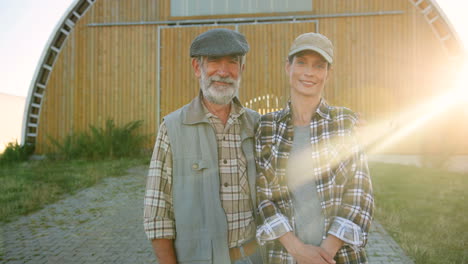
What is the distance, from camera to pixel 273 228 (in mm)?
1906

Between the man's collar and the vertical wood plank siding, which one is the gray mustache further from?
the vertical wood plank siding

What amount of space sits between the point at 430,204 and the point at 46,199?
23.9ft

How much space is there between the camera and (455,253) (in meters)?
3.81

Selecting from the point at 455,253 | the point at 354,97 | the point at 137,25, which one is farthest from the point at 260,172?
the point at 137,25

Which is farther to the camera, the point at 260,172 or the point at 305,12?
the point at 305,12

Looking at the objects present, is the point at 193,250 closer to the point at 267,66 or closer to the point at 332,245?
the point at 332,245

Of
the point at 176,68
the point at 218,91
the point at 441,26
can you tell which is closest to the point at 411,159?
the point at 441,26

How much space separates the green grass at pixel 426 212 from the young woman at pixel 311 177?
2535 millimetres

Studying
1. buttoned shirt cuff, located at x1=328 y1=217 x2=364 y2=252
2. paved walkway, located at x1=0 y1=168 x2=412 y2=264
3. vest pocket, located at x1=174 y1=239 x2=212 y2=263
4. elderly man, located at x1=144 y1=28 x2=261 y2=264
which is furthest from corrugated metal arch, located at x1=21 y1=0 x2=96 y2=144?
buttoned shirt cuff, located at x1=328 y1=217 x2=364 y2=252

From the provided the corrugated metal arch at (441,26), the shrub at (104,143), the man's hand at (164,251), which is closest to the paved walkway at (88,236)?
the man's hand at (164,251)

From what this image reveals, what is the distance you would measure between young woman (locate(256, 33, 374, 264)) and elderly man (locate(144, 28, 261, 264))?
0.13 m

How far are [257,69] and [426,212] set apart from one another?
8.01m

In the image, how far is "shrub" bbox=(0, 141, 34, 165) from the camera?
11898 mm

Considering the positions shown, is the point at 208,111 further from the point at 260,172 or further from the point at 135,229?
the point at 135,229
